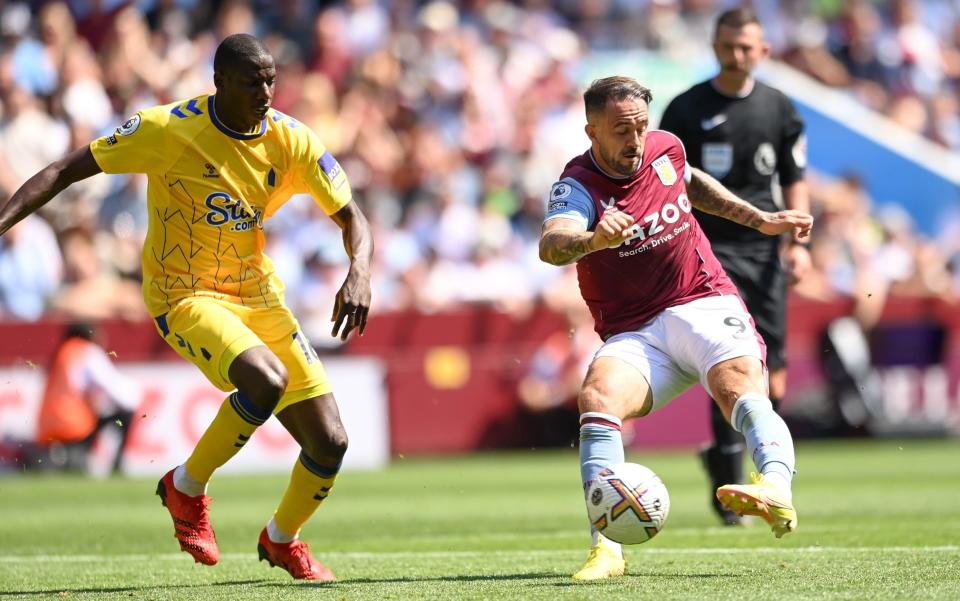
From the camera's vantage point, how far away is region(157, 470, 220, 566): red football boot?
271 inches

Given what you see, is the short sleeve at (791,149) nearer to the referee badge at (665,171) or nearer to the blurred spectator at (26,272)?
the referee badge at (665,171)

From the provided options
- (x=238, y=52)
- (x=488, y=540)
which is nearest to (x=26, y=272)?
(x=488, y=540)

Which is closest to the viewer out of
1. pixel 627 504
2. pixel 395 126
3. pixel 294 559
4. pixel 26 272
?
pixel 627 504

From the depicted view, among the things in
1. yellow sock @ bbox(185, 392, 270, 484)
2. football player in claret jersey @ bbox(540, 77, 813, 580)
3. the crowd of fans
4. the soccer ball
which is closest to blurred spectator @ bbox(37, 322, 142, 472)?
the crowd of fans

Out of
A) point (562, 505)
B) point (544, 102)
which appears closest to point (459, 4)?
point (544, 102)

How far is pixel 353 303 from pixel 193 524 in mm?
1401

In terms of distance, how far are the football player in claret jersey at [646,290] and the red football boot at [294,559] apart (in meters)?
1.37

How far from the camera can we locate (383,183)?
18.3 metres

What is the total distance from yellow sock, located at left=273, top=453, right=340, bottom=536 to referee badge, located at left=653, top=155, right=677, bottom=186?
2165 millimetres

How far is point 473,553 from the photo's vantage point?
7973 mm

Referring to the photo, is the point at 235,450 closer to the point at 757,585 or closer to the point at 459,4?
the point at 757,585

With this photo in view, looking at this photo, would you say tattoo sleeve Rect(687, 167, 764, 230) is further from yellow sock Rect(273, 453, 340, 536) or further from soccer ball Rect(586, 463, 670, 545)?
yellow sock Rect(273, 453, 340, 536)

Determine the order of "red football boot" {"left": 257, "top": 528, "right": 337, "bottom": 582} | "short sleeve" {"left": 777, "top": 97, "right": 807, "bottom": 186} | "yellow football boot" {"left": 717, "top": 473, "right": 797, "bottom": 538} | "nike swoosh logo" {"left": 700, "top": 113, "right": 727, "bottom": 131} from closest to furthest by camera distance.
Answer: "yellow football boot" {"left": 717, "top": 473, "right": 797, "bottom": 538} → "red football boot" {"left": 257, "top": 528, "right": 337, "bottom": 582} → "nike swoosh logo" {"left": 700, "top": 113, "right": 727, "bottom": 131} → "short sleeve" {"left": 777, "top": 97, "right": 807, "bottom": 186}

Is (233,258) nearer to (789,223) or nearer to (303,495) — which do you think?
(303,495)
